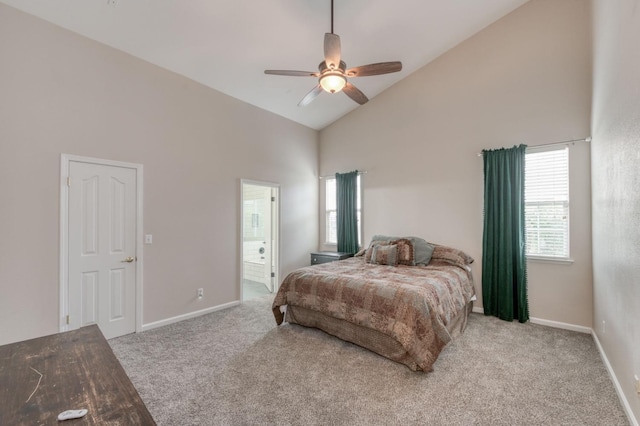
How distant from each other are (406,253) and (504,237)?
1256mm

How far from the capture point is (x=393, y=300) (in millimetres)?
2736

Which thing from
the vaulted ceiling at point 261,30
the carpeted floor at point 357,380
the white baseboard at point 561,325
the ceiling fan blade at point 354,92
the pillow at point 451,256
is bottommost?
the carpeted floor at point 357,380

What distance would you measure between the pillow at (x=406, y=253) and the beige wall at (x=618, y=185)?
1.92m

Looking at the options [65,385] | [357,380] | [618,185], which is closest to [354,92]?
[618,185]

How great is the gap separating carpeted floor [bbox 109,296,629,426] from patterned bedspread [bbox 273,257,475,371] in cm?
30

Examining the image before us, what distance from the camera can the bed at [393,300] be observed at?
101 inches

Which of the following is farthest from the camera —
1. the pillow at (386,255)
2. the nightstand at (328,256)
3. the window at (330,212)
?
the window at (330,212)

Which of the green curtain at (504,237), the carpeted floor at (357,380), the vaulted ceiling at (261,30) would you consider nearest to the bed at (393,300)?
the carpeted floor at (357,380)

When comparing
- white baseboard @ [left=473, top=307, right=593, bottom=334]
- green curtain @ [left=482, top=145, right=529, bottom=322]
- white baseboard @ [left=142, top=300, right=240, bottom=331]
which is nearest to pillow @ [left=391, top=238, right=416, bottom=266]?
green curtain @ [left=482, top=145, right=529, bottom=322]

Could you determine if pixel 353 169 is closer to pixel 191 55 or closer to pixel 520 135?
pixel 520 135

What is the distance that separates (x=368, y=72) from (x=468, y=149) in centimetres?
225

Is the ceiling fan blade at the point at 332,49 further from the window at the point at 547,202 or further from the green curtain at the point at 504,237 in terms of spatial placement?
the window at the point at 547,202

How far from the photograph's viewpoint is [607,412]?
2.00m

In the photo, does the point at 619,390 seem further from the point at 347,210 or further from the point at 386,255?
the point at 347,210
